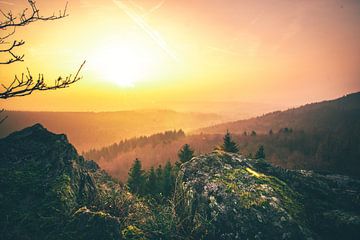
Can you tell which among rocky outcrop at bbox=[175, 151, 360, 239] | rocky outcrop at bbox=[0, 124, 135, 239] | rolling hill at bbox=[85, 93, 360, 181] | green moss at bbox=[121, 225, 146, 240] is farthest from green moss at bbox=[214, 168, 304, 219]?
rolling hill at bbox=[85, 93, 360, 181]

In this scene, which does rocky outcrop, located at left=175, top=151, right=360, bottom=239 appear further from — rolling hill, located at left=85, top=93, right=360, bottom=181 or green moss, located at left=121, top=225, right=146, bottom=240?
rolling hill, located at left=85, top=93, right=360, bottom=181

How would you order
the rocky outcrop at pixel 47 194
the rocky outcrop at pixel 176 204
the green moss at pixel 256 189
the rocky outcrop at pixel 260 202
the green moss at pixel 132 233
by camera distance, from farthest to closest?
the green moss at pixel 256 189
the rocky outcrop at pixel 260 202
the green moss at pixel 132 233
the rocky outcrop at pixel 176 204
the rocky outcrop at pixel 47 194

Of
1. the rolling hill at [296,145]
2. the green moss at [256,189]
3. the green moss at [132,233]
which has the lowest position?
the rolling hill at [296,145]

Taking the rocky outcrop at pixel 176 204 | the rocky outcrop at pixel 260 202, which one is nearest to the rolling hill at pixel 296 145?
the rocky outcrop at pixel 260 202

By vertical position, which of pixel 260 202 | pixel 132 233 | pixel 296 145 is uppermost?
pixel 260 202

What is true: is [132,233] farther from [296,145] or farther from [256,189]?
[296,145]

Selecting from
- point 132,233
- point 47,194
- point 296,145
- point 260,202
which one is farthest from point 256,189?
point 296,145

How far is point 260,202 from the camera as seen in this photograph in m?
8.17

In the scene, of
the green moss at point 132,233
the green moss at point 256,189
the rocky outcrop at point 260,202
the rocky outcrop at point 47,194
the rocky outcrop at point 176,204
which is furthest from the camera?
the green moss at point 256,189

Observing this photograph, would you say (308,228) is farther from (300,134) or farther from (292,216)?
(300,134)

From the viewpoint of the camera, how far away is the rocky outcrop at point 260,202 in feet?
25.1

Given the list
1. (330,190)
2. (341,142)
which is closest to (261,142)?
(341,142)

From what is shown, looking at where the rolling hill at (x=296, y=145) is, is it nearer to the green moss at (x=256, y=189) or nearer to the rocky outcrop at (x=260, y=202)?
the rocky outcrop at (x=260, y=202)

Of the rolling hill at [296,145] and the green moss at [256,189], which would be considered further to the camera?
the rolling hill at [296,145]
